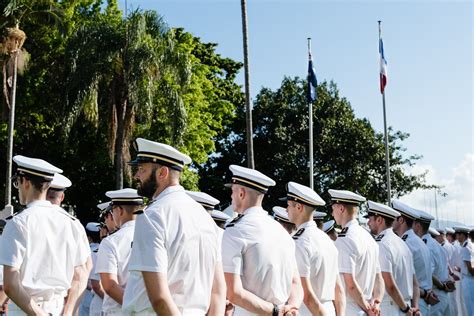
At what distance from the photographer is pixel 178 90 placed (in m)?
30.1

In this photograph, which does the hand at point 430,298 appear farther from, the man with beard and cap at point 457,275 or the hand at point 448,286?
the man with beard and cap at point 457,275

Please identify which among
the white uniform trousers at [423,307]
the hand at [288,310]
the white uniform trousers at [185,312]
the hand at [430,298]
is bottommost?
the white uniform trousers at [423,307]

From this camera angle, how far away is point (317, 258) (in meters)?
6.33

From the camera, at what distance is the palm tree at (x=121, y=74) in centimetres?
2825

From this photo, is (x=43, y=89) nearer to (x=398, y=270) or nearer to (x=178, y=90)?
(x=178, y=90)

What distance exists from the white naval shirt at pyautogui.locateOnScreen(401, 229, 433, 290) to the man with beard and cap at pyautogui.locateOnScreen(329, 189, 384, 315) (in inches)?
74.3

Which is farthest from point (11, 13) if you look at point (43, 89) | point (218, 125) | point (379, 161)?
point (379, 161)

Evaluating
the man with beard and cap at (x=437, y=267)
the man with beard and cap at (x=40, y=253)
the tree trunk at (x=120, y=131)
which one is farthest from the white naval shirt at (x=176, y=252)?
the tree trunk at (x=120, y=131)

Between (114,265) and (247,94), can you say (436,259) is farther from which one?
(247,94)

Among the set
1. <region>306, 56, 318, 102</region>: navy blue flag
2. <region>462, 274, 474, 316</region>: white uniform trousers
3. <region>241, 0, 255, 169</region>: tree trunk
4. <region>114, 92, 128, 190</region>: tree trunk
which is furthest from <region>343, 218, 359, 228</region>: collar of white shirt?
<region>114, 92, 128, 190</region>: tree trunk

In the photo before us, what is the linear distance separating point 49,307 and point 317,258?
7.73 ft

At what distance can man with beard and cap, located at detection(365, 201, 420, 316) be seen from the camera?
26.5ft

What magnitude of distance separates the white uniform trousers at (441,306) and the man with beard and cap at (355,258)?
3.18 meters

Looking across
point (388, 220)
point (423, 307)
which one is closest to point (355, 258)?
point (388, 220)
